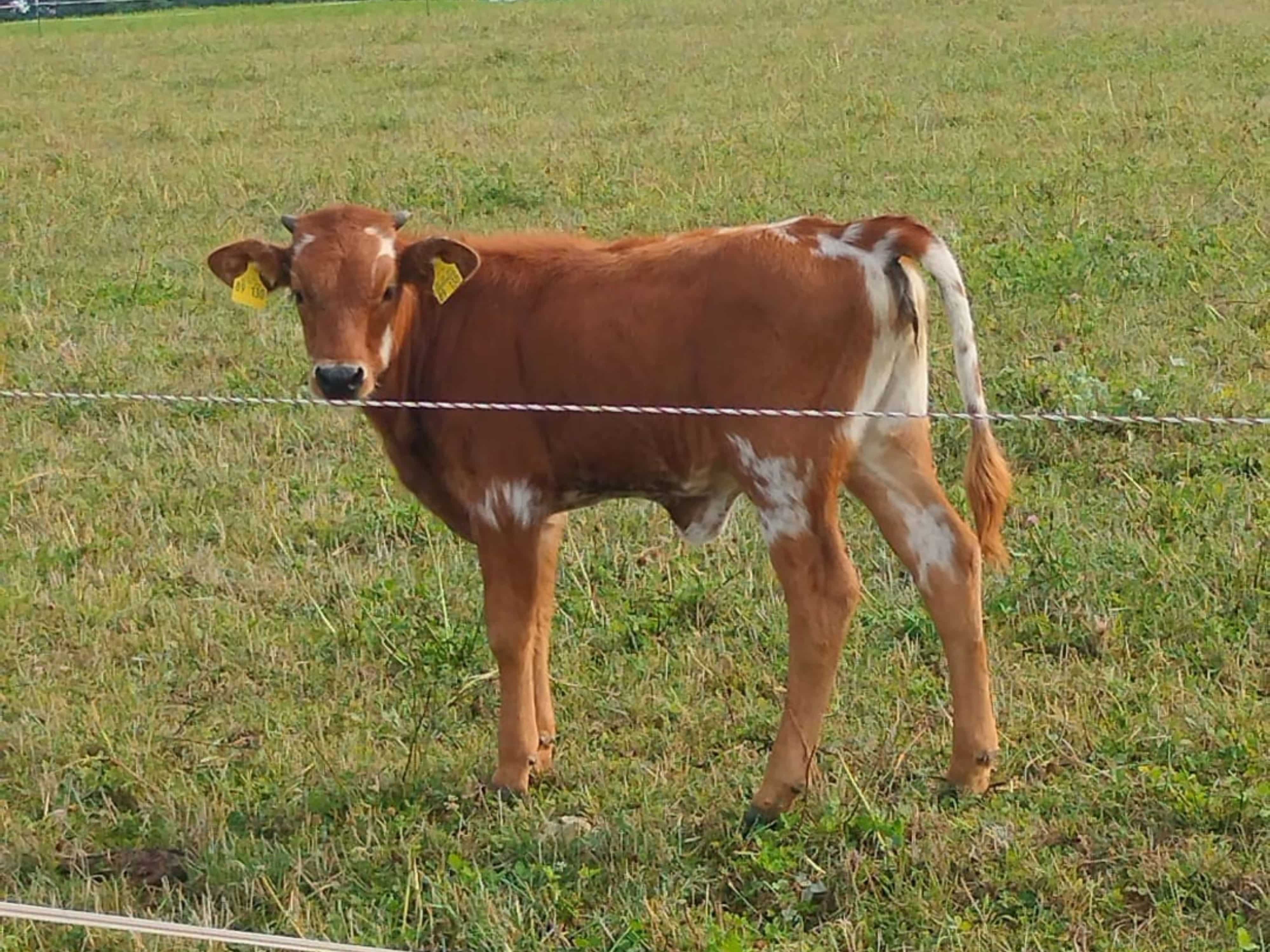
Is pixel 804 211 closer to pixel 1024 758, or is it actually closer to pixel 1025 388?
pixel 1025 388

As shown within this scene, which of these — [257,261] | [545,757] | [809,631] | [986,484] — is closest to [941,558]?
[986,484]

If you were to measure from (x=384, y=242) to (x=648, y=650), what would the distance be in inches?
67.9

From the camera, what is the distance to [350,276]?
5012mm

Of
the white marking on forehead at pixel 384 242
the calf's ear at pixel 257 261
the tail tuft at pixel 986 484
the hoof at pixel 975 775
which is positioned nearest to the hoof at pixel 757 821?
the hoof at pixel 975 775

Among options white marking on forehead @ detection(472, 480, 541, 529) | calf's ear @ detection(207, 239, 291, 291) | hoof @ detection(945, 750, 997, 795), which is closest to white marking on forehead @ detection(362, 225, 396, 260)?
calf's ear @ detection(207, 239, 291, 291)

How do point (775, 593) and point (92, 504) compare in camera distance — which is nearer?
point (775, 593)

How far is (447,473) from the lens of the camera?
17.1 ft

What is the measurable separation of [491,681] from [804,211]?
23.4 feet

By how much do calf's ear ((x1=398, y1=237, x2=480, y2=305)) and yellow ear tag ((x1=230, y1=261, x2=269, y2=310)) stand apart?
486 millimetres

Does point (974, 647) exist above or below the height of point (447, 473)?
below

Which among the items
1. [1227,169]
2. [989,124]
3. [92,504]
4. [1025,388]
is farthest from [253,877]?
[989,124]

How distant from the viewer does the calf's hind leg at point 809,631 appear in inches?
185

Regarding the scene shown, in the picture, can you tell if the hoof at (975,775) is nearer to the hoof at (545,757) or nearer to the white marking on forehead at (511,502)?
the hoof at (545,757)

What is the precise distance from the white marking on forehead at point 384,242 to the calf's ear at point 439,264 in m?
0.04
